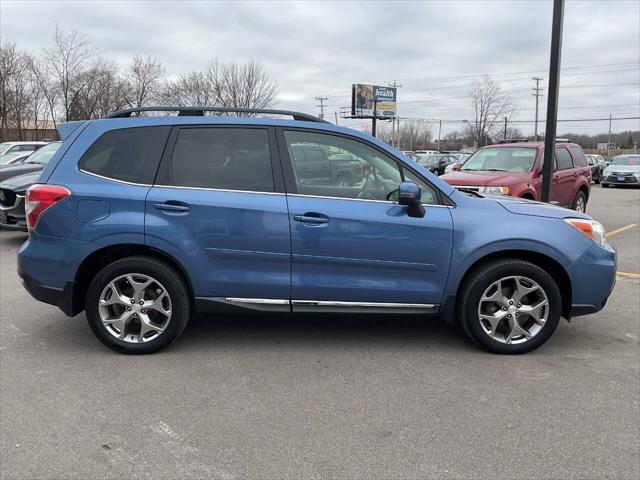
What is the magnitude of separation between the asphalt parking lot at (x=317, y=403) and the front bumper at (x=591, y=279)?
16.6 inches

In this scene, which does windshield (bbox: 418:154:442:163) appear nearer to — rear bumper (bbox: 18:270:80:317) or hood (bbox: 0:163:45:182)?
hood (bbox: 0:163:45:182)

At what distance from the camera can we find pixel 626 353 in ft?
13.6

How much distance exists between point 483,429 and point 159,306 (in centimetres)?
244

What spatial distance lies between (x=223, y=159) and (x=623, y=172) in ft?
82.7

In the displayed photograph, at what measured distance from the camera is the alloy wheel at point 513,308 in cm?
400

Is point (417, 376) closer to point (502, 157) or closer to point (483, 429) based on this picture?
point (483, 429)

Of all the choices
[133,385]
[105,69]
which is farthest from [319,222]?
[105,69]

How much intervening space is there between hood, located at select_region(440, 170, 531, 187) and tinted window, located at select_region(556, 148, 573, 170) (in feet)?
4.99

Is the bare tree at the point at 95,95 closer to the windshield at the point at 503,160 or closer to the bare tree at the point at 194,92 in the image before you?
the bare tree at the point at 194,92

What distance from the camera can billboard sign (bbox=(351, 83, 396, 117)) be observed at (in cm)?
5837

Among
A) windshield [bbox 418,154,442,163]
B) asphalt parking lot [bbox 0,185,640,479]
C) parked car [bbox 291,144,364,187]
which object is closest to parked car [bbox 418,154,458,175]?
windshield [bbox 418,154,442,163]

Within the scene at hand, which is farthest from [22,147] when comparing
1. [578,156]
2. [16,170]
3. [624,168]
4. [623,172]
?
[624,168]

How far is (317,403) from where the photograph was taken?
10.8 feet

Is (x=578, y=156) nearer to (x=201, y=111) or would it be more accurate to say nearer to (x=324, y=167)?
(x=324, y=167)
